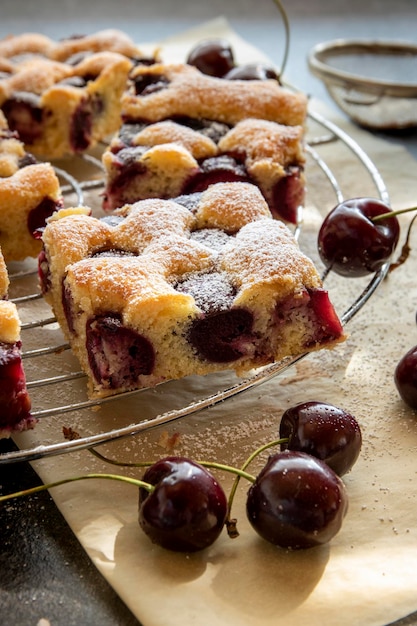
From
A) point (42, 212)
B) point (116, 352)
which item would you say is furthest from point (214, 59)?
point (116, 352)

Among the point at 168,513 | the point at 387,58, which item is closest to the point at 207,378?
the point at 168,513

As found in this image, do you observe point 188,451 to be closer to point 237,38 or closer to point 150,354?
point 150,354

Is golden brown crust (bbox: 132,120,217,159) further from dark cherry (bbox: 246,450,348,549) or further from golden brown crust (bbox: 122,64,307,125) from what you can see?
dark cherry (bbox: 246,450,348,549)

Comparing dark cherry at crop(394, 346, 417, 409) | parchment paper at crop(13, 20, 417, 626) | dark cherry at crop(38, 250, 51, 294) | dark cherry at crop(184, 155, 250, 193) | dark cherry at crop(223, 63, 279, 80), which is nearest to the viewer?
parchment paper at crop(13, 20, 417, 626)

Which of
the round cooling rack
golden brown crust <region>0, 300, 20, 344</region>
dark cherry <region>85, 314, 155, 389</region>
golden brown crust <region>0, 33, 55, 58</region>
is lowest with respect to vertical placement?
the round cooling rack

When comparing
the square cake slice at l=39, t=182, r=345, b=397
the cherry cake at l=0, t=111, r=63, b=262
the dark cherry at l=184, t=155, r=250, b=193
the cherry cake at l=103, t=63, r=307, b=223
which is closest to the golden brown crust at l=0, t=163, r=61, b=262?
the cherry cake at l=0, t=111, r=63, b=262
